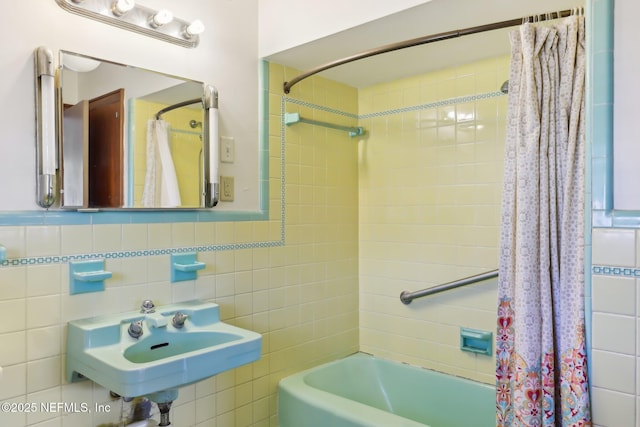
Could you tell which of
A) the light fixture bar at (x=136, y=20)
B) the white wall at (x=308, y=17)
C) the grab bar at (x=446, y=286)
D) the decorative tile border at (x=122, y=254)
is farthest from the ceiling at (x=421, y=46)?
the grab bar at (x=446, y=286)

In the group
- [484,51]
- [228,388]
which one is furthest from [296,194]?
[484,51]

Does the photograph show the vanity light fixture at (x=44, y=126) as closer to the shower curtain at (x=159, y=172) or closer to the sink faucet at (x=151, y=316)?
the shower curtain at (x=159, y=172)

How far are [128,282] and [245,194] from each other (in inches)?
26.6

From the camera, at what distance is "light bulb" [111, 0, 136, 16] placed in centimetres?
169

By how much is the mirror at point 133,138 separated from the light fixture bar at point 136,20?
0.16 m

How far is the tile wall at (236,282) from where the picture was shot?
5.00 ft

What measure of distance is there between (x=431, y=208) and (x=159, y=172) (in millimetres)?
1447

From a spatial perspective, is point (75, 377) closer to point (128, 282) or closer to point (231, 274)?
point (128, 282)

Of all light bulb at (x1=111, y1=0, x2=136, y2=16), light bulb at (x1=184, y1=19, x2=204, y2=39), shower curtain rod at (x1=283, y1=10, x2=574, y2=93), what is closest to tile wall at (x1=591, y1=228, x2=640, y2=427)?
shower curtain rod at (x1=283, y1=10, x2=574, y2=93)

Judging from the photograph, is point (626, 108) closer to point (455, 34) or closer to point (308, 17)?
point (455, 34)

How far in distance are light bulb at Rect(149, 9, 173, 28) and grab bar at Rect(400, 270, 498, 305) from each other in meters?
1.81

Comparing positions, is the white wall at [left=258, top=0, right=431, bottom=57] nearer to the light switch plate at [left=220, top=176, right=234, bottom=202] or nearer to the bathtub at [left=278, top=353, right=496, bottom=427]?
the light switch plate at [left=220, top=176, right=234, bottom=202]

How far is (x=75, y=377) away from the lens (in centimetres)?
158

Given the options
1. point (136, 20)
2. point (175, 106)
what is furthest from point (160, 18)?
point (175, 106)
